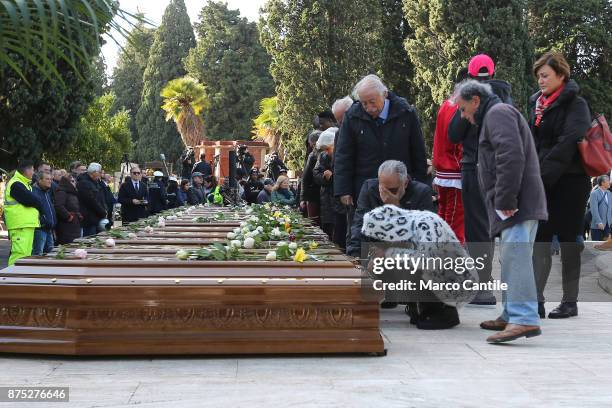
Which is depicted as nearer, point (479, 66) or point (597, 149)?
point (597, 149)

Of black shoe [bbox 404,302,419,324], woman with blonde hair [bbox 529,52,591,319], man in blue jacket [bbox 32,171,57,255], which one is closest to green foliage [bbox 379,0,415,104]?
man in blue jacket [bbox 32,171,57,255]

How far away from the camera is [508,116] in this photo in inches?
223

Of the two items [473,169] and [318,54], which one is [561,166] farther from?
[318,54]

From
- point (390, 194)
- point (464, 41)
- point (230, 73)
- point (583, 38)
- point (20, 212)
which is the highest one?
point (583, 38)

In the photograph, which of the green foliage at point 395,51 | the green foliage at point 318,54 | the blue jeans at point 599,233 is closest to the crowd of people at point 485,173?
the blue jeans at point 599,233

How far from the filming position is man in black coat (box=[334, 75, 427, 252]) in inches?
290

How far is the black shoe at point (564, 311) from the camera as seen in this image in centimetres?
699

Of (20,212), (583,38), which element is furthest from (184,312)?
(583,38)

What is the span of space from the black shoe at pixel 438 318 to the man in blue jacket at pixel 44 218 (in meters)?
6.15

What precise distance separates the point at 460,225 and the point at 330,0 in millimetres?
34099

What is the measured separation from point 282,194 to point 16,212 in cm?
596

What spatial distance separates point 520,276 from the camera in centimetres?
564

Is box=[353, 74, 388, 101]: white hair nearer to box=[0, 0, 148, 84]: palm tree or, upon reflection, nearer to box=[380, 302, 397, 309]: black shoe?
box=[380, 302, 397, 309]: black shoe

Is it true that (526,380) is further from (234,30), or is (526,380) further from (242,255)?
(234,30)
